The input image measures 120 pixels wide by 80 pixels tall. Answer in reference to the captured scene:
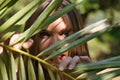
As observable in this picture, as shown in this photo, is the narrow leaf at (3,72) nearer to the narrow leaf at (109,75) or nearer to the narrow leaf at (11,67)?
the narrow leaf at (11,67)

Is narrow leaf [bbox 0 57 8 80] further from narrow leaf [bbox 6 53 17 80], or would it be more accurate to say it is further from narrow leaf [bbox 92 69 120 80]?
narrow leaf [bbox 92 69 120 80]

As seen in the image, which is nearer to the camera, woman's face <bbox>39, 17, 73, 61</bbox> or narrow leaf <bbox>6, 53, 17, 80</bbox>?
narrow leaf <bbox>6, 53, 17, 80</bbox>

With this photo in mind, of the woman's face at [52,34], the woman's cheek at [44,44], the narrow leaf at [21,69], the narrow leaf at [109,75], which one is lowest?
the narrow leaf at [109,75]

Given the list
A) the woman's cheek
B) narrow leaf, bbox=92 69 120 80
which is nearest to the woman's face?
the woman's cheek

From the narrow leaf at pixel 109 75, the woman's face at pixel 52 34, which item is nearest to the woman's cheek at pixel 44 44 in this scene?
the woman's face at pixel 52 34

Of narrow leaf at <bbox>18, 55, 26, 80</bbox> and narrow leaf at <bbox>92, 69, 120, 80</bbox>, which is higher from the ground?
narrow leaf at <bbox>18, 55, 26, 80</bbox>

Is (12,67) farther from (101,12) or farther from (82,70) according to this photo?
(101,12)

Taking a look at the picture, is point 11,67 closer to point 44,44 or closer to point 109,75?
point 109,75

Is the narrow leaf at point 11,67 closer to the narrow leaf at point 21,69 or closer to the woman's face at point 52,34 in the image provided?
the narrow leaf at point 21,69

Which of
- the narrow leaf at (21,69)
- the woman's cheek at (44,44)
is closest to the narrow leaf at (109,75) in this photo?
the narrow leaf at (21,69)

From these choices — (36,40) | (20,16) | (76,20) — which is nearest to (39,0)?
(20,16)

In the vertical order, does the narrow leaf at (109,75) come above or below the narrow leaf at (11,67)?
below

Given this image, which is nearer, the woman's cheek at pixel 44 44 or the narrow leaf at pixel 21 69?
the narrow leaf at pixel 21 69

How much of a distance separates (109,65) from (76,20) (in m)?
0.73
